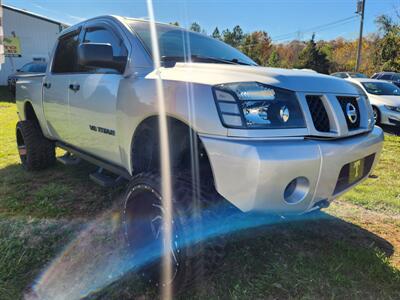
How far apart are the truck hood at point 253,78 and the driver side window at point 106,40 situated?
1.92 ft

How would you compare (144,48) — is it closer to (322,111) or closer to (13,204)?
(322,111)

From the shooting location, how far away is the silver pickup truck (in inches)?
75.0

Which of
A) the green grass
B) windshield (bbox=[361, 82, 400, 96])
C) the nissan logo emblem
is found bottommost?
the green grass

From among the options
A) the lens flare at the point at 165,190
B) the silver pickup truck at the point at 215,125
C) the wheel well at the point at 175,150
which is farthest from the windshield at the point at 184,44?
the wheel well at the point at 175,150

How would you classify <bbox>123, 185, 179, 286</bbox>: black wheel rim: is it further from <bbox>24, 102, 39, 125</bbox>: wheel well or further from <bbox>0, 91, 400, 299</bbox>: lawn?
<bbox>24, 102, 39, 125</bbox>: wheel well

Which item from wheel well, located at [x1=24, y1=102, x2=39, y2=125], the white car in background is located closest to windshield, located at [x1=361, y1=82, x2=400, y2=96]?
the white car in background

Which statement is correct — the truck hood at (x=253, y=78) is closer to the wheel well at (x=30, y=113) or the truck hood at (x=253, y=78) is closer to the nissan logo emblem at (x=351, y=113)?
the nissan logo emblem at (x=351, y=113)

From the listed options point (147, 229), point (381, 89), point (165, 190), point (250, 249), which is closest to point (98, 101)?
point (147, 229)

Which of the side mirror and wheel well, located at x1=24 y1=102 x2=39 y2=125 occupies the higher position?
the side mirror

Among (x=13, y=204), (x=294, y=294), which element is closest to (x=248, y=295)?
(x=294, y=294)

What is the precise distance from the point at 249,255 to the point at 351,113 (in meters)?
1.31

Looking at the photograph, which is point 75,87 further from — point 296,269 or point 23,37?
point 23,37

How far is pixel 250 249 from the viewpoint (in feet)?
9.38

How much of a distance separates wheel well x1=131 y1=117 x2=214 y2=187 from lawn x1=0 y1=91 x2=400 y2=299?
2.52 feet
